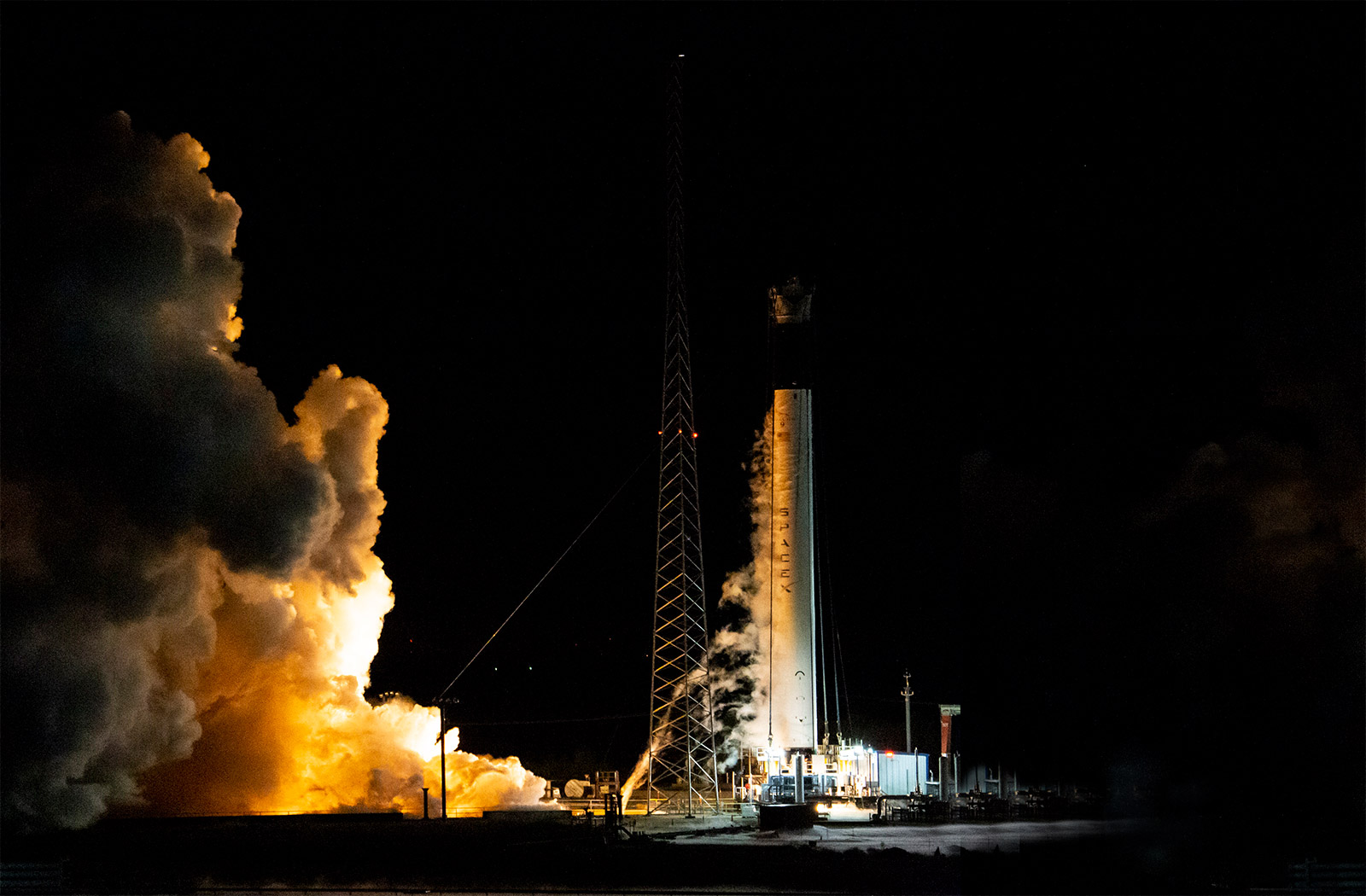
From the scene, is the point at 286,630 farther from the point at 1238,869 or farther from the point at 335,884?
the point at 1238,869

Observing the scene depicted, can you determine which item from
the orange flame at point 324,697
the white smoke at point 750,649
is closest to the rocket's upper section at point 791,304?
the white smoke at point 750,649

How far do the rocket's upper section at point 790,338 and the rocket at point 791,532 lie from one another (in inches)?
1.1

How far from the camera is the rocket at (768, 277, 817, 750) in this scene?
42.6 m

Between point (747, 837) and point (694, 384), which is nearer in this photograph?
point (747, 837)

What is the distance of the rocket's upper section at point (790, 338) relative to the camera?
144ft

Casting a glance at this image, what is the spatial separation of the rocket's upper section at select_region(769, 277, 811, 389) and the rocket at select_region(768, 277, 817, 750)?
0.03m

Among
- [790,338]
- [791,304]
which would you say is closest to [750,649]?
[790,338]

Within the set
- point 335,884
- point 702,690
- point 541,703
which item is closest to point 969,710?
point 702,690

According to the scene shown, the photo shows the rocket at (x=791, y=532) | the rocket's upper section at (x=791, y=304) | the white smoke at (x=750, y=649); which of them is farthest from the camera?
the rocket's upper section at (x=791, y=304)

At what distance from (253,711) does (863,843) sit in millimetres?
16779

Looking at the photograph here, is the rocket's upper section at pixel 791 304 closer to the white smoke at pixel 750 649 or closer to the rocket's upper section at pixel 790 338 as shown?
the rocket's upper section at pixel 790 338

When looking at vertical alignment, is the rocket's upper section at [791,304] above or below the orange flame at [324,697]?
above

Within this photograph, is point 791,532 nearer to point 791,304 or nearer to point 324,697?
point 791,304

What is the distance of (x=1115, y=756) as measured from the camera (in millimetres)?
28469
